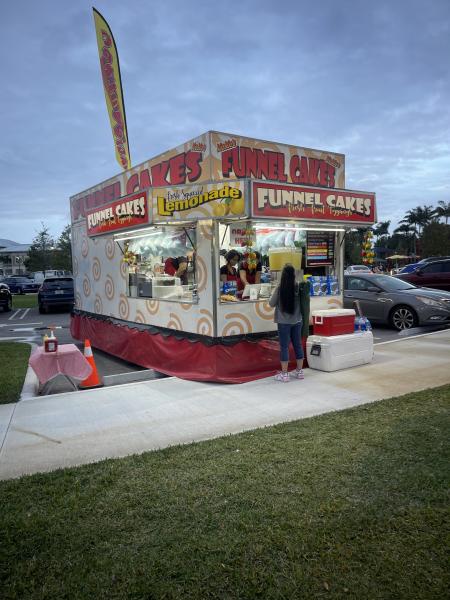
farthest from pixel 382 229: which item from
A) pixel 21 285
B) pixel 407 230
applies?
pixel 21 285

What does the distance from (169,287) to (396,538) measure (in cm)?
585

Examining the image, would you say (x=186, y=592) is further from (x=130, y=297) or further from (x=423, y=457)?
(x=130, y=297)

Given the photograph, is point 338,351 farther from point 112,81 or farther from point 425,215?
point 425,215

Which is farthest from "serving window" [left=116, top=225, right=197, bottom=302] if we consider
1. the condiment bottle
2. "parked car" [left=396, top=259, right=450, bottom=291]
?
"parked car" [left=396, top=259, right=450, bottom=291]

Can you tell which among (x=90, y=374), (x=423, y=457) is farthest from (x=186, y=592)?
(x=90, y=374)

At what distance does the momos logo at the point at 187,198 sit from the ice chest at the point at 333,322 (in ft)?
7.92

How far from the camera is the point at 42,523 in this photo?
9.98 ft

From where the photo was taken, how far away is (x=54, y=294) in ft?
60.3

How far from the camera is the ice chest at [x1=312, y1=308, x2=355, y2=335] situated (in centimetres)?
709

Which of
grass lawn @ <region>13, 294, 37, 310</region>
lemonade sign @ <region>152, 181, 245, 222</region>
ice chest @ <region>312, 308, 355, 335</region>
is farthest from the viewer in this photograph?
grass lawn @ <region>13, 294, 37, 310</region>

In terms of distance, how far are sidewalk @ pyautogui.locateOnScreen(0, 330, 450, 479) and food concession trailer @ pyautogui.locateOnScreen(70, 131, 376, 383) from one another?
696 mm

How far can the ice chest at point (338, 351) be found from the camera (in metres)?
6.96

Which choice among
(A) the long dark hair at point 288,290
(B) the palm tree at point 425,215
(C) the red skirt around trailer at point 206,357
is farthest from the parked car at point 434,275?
(B) the palm tree at point 425,215

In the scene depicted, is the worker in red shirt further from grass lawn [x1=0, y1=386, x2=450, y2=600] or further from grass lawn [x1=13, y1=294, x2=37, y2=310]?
grass lawn [x1=13, y1=294, x2=37, y2=310]
